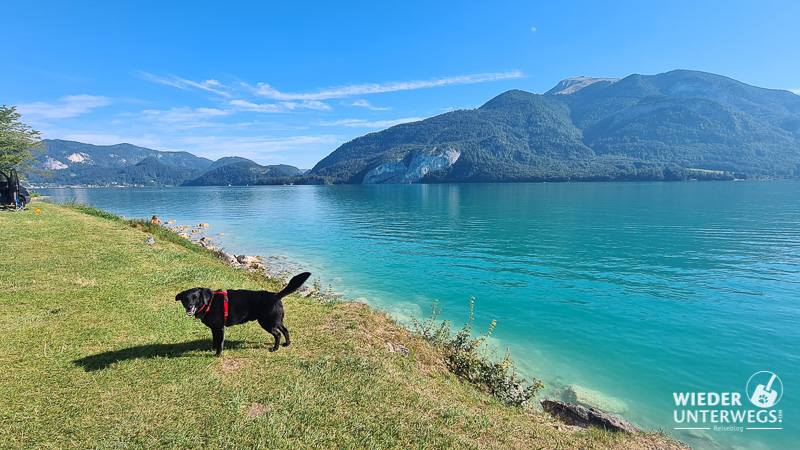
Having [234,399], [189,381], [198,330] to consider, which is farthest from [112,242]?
[234,399]

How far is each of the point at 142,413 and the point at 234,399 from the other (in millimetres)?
1323

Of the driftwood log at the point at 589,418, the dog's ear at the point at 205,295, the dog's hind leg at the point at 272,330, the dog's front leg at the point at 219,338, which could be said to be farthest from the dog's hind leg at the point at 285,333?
the driftwood log at the point at 589,418

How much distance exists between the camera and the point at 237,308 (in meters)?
7.32

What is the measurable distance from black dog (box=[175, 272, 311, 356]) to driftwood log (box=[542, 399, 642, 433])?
7.54 meters

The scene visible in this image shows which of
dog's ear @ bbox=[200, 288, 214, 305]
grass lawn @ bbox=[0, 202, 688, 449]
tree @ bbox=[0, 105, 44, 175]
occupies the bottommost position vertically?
grass lawn @ bbox=[0, 202, 688, 449]

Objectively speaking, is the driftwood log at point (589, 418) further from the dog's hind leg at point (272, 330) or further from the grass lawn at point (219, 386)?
the dog's hind leg at point (272, 330)

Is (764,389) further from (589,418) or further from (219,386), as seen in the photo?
(219,386)

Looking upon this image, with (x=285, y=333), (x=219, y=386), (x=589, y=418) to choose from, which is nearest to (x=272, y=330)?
(x=285, y=333)

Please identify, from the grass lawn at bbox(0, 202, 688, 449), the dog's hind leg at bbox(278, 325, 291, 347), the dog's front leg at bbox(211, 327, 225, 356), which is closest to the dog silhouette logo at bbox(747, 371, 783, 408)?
the grass lawn at bbox(0, 202, 688, 449)

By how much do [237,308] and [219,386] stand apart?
160 centimetres

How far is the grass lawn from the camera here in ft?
16.8

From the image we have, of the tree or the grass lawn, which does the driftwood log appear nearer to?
the grass lawn

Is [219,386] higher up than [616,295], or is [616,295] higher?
[219,386]

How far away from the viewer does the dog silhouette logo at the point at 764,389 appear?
11.1 metres
